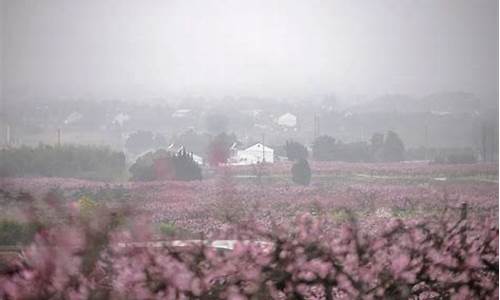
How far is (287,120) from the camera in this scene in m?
3.47

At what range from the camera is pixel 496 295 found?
3602mm

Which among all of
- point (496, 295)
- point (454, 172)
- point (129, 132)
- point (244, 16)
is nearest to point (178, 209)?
point (129, 132)

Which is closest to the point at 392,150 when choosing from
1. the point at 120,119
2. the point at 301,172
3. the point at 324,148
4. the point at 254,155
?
the point at 324,148

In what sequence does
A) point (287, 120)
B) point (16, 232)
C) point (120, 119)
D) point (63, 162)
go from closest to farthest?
point (16, 232) < point (63, 162) < point (120, 119) < point (287, 120)

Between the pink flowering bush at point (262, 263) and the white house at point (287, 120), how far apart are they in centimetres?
39

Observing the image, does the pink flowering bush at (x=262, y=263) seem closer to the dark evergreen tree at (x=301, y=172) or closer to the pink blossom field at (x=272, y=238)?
the pink blossom field at (x=272, y=238)

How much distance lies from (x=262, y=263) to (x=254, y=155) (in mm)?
483

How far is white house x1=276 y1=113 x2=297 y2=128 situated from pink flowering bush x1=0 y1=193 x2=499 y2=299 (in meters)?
0.39

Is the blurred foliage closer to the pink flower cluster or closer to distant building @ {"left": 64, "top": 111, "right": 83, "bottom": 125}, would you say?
distant building @ {"left": 64, "top": 111, "right": 83, "bottom": 125}

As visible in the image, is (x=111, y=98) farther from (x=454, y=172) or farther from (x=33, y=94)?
(x=454, y=172)

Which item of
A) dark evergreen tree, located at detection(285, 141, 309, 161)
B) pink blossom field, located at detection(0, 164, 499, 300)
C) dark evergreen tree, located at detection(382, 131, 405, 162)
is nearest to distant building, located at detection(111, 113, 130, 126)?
pink blossom field, located at detection(0, 164, 499, 300)

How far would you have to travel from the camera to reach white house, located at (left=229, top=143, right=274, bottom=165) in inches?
133

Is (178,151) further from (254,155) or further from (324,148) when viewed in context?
(324,148)

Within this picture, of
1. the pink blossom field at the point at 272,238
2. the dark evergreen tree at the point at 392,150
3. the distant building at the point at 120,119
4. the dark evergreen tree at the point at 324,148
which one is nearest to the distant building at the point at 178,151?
the pink blossom field at the point at 272,238
